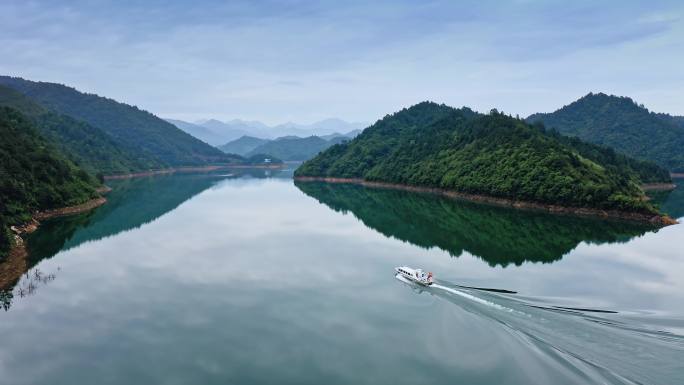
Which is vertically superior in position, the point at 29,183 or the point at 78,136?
the point at 78,136

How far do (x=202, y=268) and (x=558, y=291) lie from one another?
30880 mm

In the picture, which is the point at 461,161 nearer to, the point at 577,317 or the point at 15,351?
the point at 577,317

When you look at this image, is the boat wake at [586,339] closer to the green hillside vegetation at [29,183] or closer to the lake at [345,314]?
the lake at [345,314]

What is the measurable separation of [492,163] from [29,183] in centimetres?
8437

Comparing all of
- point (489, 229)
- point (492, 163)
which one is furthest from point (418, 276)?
point (492, 163)

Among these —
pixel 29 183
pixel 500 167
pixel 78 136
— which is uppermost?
pixel 500 167

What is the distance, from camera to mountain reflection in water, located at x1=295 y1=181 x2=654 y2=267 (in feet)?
167

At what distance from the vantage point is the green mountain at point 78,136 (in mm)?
157125

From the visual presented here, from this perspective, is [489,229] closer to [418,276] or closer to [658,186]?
[418,276]

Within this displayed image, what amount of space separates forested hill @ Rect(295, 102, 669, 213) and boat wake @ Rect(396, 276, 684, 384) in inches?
1952

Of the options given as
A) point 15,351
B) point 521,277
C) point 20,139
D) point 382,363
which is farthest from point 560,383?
point 20,139

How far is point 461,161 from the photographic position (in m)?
113

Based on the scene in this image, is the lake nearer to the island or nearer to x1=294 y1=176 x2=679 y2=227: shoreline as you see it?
x1=294 y1=176 x2=679 y2=227: shoreline

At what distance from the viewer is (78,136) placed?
16700 centimetres
